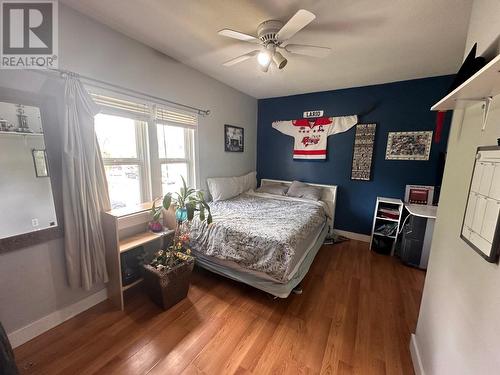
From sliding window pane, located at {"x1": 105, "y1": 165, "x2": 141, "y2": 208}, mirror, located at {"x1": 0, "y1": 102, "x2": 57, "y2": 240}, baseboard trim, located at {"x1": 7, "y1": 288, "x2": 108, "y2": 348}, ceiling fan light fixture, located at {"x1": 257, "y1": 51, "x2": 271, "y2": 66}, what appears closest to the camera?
mirror, located at {"x1": 0, "y1": 102, "x2": 57, "y2": 240}

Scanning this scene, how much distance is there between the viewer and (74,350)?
4.77 feet

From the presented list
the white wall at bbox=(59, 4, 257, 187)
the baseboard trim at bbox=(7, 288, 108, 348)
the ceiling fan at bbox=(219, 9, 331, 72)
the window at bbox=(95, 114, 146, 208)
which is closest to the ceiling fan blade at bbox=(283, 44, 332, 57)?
the ceiling fan at bbox=(219, 9, 331, 72)

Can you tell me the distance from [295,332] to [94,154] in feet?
7.24

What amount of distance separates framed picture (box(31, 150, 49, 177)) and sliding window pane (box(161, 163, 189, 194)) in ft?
3.58

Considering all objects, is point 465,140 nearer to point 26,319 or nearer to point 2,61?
point 2,61

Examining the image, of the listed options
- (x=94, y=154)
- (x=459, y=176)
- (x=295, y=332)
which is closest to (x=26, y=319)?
(x=94, y=154)

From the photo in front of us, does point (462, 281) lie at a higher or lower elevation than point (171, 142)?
lower

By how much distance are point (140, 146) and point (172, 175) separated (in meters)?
0.55

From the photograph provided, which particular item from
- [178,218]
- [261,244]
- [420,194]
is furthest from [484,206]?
[420,194]

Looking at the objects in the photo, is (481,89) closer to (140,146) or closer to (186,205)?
(186,205)

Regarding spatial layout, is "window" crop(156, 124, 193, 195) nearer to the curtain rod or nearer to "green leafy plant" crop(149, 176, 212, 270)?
the curtain rod

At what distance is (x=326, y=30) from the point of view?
1766 millimetres

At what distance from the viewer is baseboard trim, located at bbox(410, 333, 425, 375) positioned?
4.20 feet

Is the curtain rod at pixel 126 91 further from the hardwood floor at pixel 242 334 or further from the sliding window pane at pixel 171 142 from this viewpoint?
the hardwood floor at pixel 242 334
